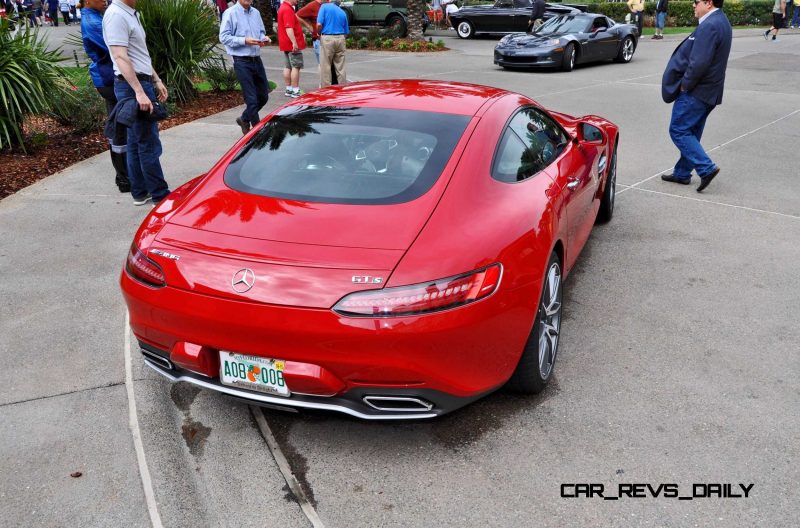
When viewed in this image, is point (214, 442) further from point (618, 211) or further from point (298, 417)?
point (618, 211)

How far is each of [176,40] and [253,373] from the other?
10353 mm

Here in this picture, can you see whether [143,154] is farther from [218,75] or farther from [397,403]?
[218,75]

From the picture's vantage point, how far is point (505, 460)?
316 centimetres

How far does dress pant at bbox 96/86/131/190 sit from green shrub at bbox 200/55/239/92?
6.03 metres

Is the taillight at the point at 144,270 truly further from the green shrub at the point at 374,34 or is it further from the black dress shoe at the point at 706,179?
the green shrub at the point at 374,34

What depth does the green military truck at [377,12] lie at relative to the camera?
84.8ft

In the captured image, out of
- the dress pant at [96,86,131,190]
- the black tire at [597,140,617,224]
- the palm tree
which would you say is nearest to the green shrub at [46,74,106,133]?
the dress pant at [96,86,131,190]

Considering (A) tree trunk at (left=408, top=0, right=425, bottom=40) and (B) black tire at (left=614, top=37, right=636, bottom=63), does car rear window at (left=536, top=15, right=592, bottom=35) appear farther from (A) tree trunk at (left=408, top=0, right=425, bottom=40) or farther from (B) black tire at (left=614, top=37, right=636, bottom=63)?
(A) tree trunk at (left=408, top=0, right=425, bottom=40)

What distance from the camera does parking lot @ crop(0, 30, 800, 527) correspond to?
2885 millimetres

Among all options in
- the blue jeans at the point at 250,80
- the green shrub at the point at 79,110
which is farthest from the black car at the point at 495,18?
the green shrub at the point at 79,110

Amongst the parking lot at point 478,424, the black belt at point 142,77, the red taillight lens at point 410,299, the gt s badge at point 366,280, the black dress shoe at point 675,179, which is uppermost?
the black belt at point 142,77

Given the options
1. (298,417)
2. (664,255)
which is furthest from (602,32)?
(298,417)

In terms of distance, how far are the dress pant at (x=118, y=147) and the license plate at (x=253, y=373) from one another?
4330 mm

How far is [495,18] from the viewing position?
2480 centimetres
